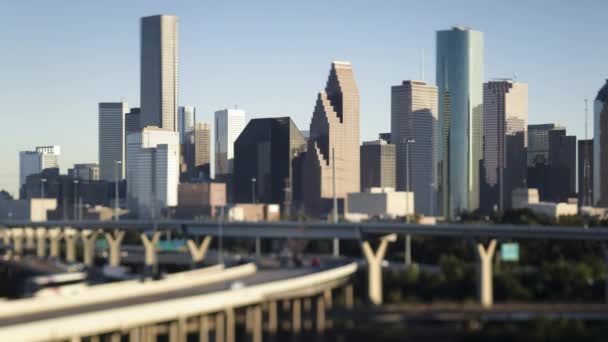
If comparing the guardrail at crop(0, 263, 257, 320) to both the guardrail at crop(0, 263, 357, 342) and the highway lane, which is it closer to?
the highway lane

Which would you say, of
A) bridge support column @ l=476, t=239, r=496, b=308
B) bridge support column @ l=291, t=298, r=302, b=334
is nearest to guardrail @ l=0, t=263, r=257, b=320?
bridge support column @ l=291, t=298, r=302, b=334

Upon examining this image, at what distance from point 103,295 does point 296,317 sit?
71.8ft

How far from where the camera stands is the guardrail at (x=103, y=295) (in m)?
75.4

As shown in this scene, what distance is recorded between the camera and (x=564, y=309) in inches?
3967

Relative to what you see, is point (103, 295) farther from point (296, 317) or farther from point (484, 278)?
point (484, 278)

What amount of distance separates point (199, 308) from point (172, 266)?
3435 inches

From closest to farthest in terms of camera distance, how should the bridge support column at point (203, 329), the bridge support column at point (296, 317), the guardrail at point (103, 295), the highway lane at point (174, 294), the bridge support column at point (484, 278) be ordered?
the highway lane at point (174, 294) → the guardrail at point (103, 295) → the bridge support column at point (203, 329) → the bridge support column at point (296, 317) → the bridge support column at point (484, 278)

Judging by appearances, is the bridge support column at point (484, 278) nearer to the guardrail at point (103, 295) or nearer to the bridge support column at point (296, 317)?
the bridge support column at point (296, 317)

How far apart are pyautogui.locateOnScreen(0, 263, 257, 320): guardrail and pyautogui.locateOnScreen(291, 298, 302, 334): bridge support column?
806cm

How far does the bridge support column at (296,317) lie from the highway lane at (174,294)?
4.38 m

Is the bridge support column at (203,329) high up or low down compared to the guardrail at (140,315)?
down

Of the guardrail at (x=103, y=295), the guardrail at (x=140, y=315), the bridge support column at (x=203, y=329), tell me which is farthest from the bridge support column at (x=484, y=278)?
the bridge support column at (x=203, y=329)

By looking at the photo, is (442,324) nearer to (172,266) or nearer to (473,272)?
(473,272)

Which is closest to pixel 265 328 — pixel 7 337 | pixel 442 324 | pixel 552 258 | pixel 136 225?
pixel 442 324
